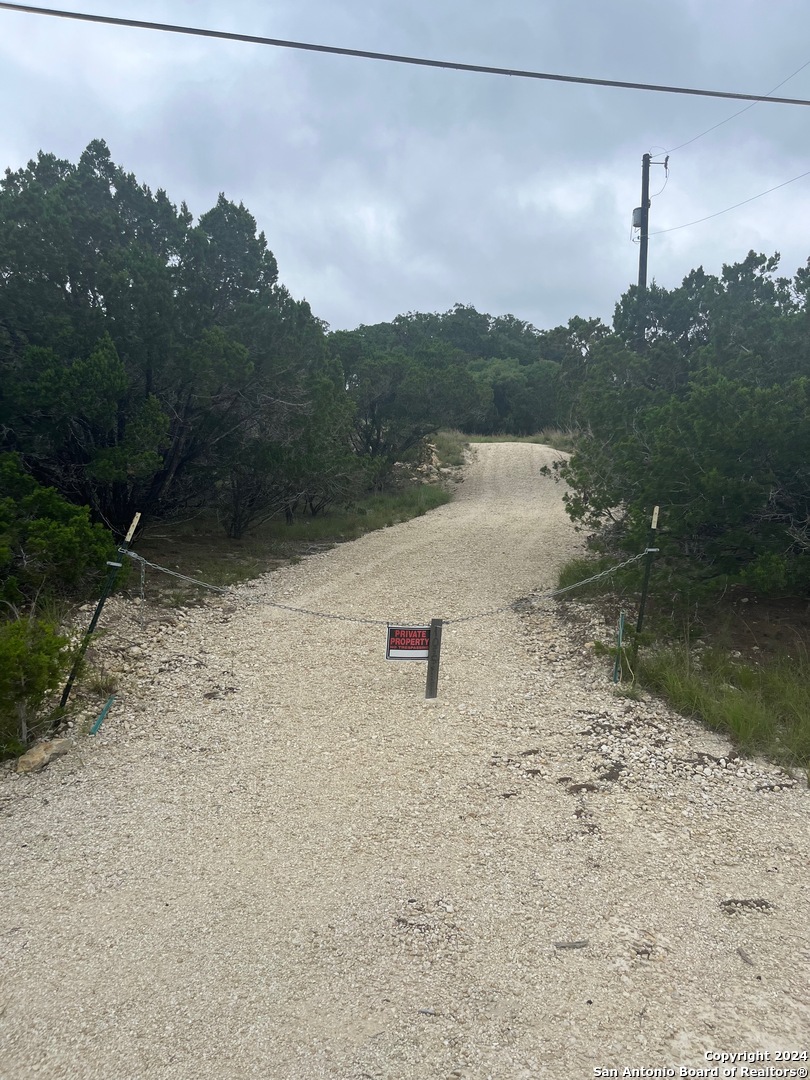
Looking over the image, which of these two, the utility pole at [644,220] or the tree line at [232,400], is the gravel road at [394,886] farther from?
the utility pole at [644,220]

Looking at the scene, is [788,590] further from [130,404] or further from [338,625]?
[130,404]

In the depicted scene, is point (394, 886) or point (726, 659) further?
point (726, 659)

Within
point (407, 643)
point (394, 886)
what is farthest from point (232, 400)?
point (394, 886)

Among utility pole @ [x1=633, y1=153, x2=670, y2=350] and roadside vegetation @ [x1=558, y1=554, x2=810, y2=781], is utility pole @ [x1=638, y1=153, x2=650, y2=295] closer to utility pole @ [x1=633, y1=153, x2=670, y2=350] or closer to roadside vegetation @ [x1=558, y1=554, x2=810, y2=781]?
utility pole @ [x1=633, y1=153, x2=670, y2=350]

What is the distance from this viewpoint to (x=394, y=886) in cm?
405

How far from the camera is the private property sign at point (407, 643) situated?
262 inches

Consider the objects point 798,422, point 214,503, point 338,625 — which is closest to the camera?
point 798,422

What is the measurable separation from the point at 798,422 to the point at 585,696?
12.7 ft

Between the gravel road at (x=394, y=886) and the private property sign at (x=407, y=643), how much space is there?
537 millimetres

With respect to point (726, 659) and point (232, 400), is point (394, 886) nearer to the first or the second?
point (726, 659)

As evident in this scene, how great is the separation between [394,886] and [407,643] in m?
2.87

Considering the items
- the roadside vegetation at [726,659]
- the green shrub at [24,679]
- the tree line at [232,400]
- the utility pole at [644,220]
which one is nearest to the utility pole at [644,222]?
the utility pole at [644,220]

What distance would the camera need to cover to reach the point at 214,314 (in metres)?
13.0

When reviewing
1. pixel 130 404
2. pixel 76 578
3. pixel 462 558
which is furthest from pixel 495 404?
pixel 76 578
